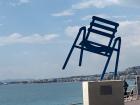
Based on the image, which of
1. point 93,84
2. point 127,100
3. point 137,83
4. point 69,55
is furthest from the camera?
point 137,83

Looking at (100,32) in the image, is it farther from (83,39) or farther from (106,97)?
(106,97)

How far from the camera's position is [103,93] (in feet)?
95.3

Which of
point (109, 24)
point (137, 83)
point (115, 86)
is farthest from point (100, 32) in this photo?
point (137, 83)

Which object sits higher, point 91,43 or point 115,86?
point 91,43

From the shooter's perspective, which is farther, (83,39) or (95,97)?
(83,39)

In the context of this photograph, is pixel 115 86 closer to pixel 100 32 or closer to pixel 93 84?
pixel 93 84

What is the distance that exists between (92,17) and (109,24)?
3.77 feet

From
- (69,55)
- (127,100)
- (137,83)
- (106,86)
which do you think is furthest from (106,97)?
(137,83)

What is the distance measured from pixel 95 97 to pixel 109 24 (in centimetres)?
516

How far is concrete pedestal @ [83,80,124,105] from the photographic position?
94.7 feet

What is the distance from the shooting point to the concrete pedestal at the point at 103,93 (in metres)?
28.9

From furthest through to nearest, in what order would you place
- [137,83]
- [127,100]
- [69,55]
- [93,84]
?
[137,83], [127,100], [69,55], [93,84]

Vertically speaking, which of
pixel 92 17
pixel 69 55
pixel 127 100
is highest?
pixel 92 17

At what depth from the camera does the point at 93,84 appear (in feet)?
94.7
